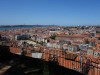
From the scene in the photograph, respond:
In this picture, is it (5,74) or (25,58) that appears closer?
(5,74)

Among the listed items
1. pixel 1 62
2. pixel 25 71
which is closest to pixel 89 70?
pixel 25 71

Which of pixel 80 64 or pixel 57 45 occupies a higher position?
pixel 80 64

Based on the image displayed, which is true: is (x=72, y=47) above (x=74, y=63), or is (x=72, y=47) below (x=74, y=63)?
below

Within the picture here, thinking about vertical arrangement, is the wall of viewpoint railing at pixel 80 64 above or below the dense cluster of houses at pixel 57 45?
above

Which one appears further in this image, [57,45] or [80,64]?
[57,45]

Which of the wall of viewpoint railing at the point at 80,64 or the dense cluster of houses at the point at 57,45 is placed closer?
the wall of viewpoint railing at the point at 80,64

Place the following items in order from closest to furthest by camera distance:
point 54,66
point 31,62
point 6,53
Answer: point 54,66, point 31,62, point 6,53

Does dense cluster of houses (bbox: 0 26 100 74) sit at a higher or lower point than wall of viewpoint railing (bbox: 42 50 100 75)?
lower

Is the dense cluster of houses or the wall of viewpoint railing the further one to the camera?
the dense cluster of houses

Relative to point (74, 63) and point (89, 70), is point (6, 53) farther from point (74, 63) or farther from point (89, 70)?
point (89, 70)


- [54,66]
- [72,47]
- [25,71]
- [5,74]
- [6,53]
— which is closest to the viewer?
[5,74]
